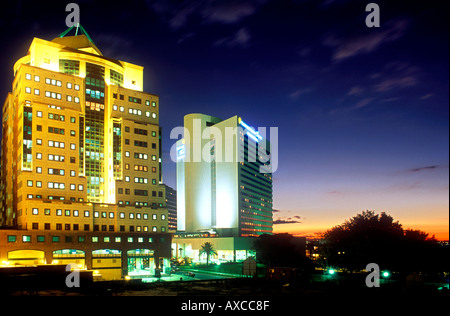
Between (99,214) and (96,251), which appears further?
(99,214)

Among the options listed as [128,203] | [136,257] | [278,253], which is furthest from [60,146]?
[278,253]

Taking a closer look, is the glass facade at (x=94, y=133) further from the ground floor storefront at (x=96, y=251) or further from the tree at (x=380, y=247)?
the tree at (x=380, y=247)

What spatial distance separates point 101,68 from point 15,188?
43617 millimetres

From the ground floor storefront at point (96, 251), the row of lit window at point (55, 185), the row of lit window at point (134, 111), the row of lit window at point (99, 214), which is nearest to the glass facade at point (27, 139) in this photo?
the row of lit window at point (55, 185)

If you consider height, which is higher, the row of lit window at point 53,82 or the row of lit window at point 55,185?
the row of lit window at point 53,82

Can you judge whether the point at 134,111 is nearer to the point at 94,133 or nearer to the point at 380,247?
the point at 94,133

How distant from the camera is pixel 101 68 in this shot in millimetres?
133875

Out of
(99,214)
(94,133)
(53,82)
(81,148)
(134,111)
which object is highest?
(53,82)

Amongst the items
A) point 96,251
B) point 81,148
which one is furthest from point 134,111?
point 96,251

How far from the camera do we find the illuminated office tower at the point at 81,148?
376ft

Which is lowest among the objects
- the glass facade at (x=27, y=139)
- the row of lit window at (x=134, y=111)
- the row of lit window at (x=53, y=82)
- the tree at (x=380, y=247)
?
the tree at (x=380, y=247)

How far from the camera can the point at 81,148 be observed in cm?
12669

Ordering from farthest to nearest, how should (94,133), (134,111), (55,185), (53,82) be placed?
(134,111)
(94,133)
(53,82)
(55,185)

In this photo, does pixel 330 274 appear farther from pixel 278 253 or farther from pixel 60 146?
pixel 60 146
